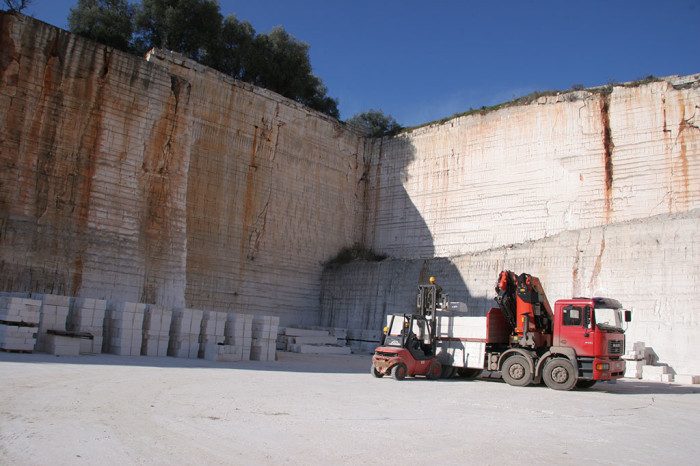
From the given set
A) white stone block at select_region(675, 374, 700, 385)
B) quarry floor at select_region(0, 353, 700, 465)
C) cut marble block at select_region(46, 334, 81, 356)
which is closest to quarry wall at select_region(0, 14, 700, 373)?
white stone block at select_region(675, 374, 700, 385)

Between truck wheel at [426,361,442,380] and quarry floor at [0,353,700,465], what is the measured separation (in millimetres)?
1566

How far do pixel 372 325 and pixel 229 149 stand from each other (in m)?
9.19

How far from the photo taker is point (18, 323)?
39.5ft

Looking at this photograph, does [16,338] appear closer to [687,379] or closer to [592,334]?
[592,334]

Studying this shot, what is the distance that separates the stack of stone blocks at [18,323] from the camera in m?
11.7

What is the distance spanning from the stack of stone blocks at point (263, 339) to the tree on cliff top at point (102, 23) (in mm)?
19280

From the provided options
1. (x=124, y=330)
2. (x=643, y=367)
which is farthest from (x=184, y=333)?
(x=643, y=367)

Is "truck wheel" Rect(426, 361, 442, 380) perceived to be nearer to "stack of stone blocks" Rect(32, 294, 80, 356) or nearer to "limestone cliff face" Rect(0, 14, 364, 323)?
"stack of stone blocks" Rect(32, 294, 80, 356)

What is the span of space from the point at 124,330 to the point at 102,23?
21051mm

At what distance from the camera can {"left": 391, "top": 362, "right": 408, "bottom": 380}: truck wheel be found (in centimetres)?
1230

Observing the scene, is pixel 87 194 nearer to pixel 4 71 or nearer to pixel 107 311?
pixel 4 71

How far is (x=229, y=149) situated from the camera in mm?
24203

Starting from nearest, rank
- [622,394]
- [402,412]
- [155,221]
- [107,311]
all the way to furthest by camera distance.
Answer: [402,412], [622,394], [107,311], [155,221]

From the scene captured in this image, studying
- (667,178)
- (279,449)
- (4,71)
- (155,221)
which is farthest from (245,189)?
(279,449)
